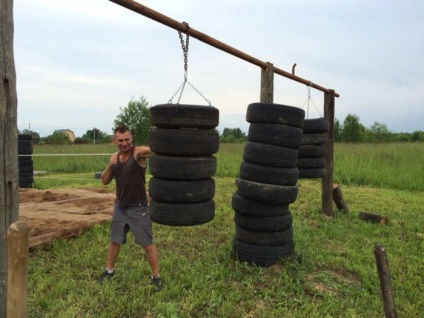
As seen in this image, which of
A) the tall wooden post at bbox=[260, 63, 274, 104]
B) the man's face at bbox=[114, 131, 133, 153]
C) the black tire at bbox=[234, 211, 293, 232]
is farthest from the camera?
the tall wooden post at bbox=[260, 63, 274, 104]

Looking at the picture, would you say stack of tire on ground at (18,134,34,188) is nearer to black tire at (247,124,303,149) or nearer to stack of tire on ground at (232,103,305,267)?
stack of tire on ground at (232,103,305,267)

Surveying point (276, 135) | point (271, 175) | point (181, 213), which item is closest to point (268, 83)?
point (276, 135)

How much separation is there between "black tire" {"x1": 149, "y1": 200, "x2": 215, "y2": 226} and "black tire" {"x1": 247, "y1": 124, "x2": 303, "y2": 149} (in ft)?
4.11

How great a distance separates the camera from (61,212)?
721 centimetres

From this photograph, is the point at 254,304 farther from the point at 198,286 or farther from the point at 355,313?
the point at 355,313

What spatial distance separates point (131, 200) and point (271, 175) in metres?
1.68

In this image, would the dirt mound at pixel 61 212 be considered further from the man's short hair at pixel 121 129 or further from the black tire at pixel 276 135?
the black tire at pixel 276 135

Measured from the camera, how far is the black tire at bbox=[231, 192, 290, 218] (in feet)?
15.0

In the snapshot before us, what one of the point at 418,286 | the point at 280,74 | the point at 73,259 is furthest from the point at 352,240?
the point at 73,259

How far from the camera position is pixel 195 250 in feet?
17.2

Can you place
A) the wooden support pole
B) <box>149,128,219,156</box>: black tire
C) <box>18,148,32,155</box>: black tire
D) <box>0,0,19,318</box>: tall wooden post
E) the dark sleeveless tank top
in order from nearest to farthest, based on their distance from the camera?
the wooden support pole, <box>0,0,19,318</box>: tall wooden post, <box>149,128,219,156</box>: black tire, the dark sleeveless tank top, <box>18,148,32,155</box>: black tire

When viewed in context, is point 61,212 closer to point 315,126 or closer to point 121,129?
point 121,129

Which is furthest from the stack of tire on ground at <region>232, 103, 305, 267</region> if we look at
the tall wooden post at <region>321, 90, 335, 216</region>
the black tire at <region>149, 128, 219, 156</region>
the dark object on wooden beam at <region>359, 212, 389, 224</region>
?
the dark object on wooden beam at <region>359, 212, 389, 224</region>

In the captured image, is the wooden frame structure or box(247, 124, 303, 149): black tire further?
box(247, 124, 303, 149): black tire
